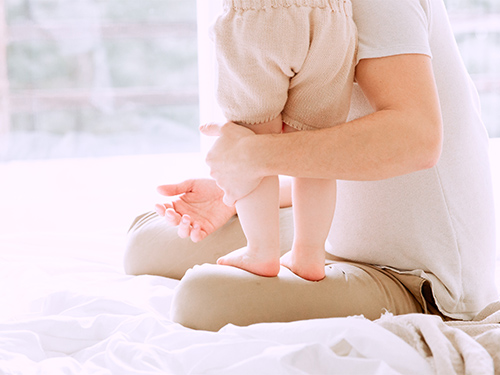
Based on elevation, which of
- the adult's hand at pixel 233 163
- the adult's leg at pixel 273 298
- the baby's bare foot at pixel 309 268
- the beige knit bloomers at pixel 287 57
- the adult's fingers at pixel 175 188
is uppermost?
the beige knit bloomers at pixel 287 57

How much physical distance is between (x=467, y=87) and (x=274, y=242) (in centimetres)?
47

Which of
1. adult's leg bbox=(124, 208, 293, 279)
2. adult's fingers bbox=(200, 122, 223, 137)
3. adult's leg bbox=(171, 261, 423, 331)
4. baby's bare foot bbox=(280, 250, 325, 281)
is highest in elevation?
adult's fingers bbox=(200, 122, 223, 137)

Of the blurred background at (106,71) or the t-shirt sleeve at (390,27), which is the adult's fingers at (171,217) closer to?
the t-shirt sleeve at (390,27)

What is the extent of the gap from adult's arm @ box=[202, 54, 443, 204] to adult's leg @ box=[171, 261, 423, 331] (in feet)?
0.70

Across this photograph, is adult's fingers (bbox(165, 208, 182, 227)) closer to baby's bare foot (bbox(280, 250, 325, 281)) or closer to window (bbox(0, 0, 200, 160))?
baby's bare foot (bbox(280, 250, 325, 281))

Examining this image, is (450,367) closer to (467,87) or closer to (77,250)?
(467,87)

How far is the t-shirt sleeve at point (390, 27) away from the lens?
40.6 inches

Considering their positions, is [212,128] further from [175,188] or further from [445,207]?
[445,207]

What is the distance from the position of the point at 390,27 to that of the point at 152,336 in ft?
2.11

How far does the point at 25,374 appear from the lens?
3.05 feet

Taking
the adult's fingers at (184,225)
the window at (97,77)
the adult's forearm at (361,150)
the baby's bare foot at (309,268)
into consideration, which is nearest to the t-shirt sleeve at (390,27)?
the adult's forearm at (361,150)

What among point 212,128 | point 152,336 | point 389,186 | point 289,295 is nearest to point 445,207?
point 389,186

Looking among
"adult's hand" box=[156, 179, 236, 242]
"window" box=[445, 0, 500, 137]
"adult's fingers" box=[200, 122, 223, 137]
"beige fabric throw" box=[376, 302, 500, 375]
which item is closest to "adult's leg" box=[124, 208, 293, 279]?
"adult's hand" box=[156, 179, 236, 242]

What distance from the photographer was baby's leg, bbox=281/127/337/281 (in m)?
1.16
